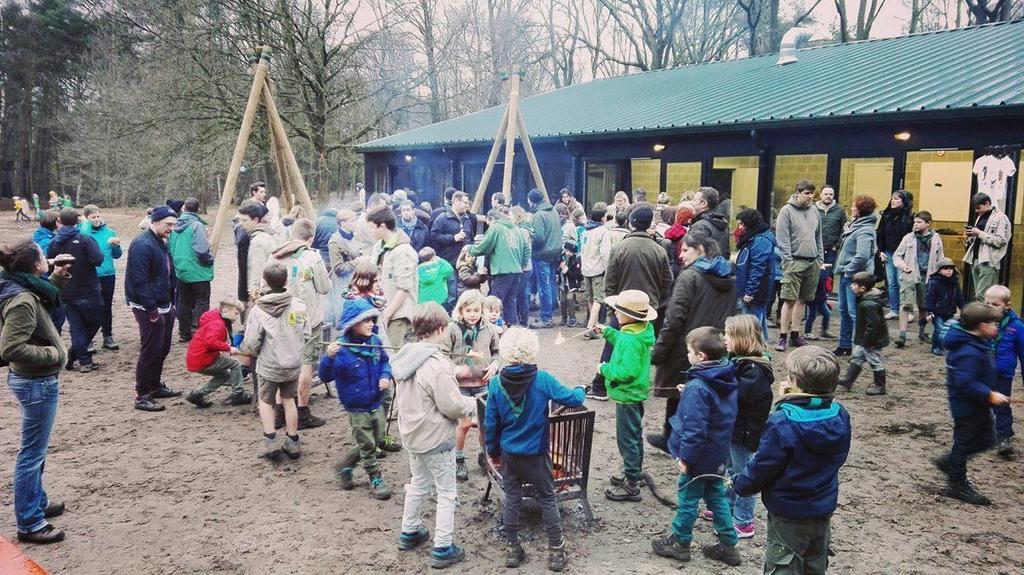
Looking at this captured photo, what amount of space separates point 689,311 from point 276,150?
6026 mm

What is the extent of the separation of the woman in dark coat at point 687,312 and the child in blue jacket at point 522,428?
1337 millimetres

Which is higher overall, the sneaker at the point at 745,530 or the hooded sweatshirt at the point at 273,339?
the hooded sweatshirt at the point at 273,339

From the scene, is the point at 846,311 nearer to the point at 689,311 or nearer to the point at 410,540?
the point at 689,311

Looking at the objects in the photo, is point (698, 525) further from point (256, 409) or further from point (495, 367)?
point (256, 409)

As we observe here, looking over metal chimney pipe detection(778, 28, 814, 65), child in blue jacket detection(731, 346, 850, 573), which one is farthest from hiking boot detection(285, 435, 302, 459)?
metal chimney pipe detection(778, 28, 814, 65)

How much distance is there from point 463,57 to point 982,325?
35.3 metres

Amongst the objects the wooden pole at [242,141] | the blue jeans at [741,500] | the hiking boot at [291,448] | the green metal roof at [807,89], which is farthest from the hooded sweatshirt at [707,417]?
the green metal roof at [807,89]

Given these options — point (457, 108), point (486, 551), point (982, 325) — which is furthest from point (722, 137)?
point (457, 108)

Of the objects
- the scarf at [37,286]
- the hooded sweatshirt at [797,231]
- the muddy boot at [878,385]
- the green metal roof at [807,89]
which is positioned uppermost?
the green metal roof at [807,89]

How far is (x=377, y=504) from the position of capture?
4.69 m

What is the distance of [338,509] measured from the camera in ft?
15.1

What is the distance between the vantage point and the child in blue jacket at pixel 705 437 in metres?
3.67

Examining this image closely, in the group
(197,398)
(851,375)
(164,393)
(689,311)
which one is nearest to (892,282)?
(851,375)

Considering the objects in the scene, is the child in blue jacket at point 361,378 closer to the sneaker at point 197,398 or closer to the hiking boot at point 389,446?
the hiking boot at point 389,446
